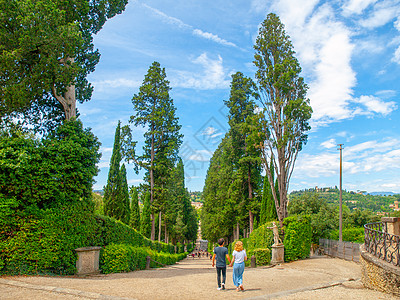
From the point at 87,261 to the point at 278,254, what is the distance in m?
10.6

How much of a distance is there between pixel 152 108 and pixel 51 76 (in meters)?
13.0

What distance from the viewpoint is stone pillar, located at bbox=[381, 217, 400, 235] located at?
406 inches

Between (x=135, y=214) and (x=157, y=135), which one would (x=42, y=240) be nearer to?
(x=157, y=135)

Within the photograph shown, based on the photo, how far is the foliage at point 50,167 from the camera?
818 centimetres

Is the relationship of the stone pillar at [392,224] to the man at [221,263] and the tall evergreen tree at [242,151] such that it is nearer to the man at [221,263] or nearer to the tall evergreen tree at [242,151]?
the man at [221,263]

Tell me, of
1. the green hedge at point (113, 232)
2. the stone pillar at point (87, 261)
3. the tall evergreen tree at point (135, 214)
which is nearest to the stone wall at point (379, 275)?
the stone pillar at point (87, 261)

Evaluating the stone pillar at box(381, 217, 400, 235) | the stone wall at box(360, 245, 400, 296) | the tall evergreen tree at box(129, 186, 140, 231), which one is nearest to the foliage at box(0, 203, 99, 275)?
the stone wall at box(360, 245, 400, 296)

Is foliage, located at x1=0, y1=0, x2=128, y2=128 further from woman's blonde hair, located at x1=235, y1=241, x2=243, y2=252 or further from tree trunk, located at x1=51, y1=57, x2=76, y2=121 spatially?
woman's blonde hair, located at x1=235, y1=241, x2=243, y2=252

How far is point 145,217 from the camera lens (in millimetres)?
39250

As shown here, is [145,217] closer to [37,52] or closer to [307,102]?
[307,102]

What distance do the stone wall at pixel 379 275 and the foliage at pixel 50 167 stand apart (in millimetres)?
9171

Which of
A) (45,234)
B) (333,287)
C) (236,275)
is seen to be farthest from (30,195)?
(333,287)

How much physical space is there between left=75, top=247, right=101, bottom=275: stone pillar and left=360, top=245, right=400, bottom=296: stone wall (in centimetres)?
878

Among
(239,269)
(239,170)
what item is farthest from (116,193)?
(239,269)
